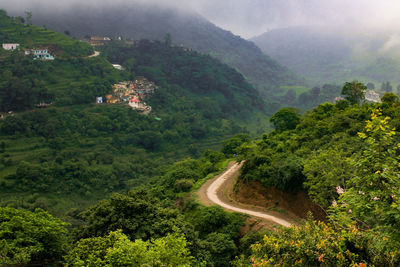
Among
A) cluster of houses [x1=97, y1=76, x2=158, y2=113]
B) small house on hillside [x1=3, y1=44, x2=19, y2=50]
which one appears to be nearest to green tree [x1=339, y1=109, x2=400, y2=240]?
cluster of houses [x1=97, y1=76, x2=158, y2=113]

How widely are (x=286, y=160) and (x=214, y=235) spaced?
5589mm

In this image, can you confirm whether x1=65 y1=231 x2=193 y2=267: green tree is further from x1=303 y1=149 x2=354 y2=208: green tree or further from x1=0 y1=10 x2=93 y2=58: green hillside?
x1=0 y1=10 x2=93 y2=58: green hillside

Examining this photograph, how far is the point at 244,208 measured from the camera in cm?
1655

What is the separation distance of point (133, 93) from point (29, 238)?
155 feet

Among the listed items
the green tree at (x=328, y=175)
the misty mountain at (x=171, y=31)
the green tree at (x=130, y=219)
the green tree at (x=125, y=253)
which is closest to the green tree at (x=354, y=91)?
the green tree at (x=328, y=175)

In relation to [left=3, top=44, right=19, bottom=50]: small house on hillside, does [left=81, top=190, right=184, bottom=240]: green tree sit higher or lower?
lower

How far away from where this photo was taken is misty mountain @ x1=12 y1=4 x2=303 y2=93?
108 metres

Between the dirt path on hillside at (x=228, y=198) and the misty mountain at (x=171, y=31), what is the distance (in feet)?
256

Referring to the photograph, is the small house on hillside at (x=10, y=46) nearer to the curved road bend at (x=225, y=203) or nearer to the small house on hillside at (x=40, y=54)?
the small house on hillside at (x=40, y=54)

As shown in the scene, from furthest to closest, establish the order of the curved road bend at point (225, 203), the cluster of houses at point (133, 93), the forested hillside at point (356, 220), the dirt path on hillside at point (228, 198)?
the cluster of houses at point (133, 93)
the dirt path on hillside at point (228, 198)
the curved road bend at point (225, 203)
the forested hillside at point (356, 220)

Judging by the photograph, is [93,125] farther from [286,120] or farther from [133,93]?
[286,120]

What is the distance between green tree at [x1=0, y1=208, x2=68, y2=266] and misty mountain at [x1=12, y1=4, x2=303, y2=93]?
296 feet

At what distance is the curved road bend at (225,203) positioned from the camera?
1484cm

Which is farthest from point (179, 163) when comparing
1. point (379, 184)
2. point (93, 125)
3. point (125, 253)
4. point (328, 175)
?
point (379, 184)
